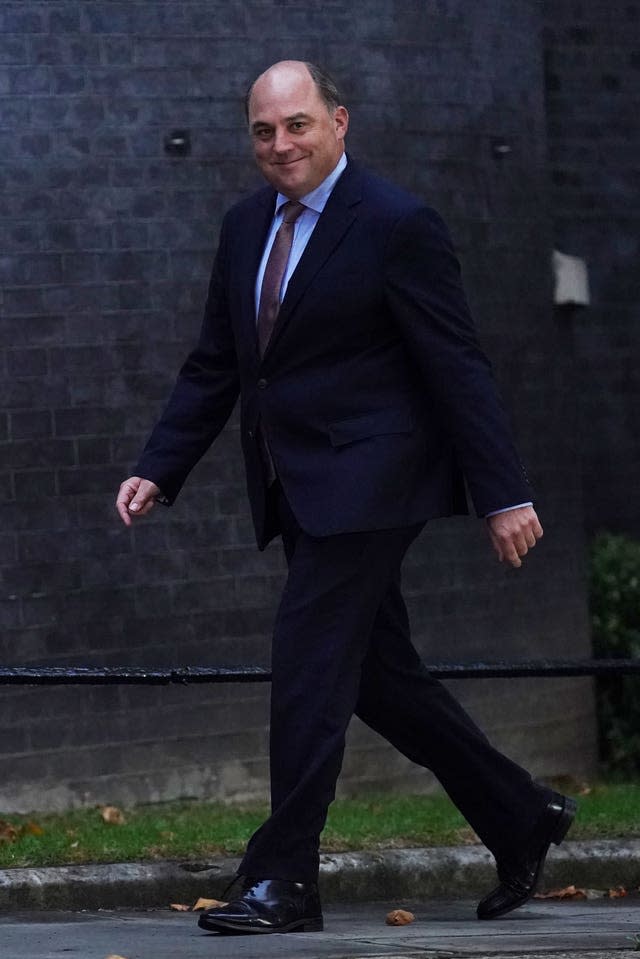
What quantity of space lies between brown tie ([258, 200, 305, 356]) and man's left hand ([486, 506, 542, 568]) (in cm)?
71

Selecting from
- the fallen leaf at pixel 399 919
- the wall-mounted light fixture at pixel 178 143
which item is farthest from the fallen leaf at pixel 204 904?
the wall-mounted light fixture at pixel 178 143

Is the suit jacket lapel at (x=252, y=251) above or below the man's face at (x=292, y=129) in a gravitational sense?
below

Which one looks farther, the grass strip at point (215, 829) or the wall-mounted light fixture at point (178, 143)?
the wall-mounted light fixture at point (178, 143)

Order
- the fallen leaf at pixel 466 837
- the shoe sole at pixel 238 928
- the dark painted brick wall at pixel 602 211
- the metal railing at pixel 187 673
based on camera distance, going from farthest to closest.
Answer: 1. the dark painted brick wall at pixel 602 211
2. the fallen leaf at pixel 466 837
3. the metal railing at pixel 187 673
4. the shoe sole at pixel 238 928

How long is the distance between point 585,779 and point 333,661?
4.45 metres

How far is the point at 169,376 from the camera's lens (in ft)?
24.6

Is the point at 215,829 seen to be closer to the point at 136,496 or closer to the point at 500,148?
the point at 136,496

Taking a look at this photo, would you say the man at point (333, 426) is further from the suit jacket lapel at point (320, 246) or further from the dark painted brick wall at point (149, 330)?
the dark painted brick wall at point (149, 330)

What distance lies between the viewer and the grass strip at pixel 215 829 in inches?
237

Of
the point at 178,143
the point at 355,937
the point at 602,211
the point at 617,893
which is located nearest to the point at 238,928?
the point at 355,937

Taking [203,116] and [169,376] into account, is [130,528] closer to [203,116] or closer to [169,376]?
[169,376]

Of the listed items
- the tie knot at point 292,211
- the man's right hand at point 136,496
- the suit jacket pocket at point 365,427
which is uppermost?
the tie knot at point 292,211

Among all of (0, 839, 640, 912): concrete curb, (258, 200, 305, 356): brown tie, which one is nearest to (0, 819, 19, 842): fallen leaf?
(0, 839, 640, 912): concrete curb

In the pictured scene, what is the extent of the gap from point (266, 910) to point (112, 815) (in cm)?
276
